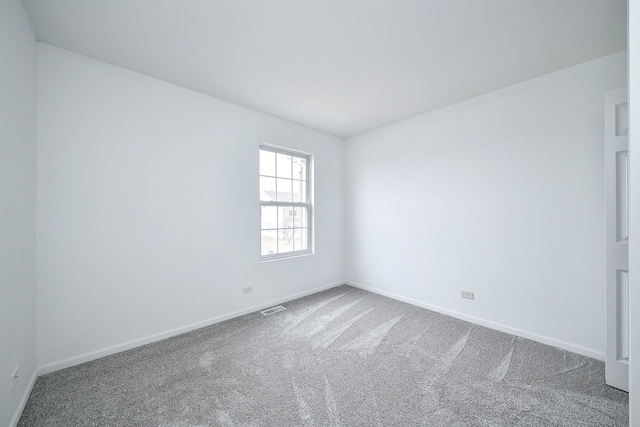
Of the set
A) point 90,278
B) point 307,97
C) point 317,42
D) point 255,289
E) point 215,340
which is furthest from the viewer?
point 255,289

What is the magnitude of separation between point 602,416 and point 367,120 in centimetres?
351

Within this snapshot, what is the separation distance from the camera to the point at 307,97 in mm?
2932

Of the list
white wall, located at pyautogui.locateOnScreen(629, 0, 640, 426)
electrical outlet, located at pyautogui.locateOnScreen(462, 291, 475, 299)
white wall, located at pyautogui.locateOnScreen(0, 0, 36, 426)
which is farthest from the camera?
electrical outlet, located at pyautogui.locateOnScreen(462, 291, 475, 299)

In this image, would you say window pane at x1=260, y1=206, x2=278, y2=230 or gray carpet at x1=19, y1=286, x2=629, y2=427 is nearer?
gray carpet at x1=19, y1=286, x2=629, y2=427

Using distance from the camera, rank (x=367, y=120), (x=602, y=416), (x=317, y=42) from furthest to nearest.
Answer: (x=367, y=120)
(x=317, y=42)
(x=602, y=416)

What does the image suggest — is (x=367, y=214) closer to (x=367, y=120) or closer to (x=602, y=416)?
(x=367, y=120)

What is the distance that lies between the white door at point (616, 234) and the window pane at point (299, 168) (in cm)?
322

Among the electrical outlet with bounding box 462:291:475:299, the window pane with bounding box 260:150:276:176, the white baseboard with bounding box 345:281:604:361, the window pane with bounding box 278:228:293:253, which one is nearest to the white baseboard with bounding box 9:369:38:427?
the window pane with bounding box 278:228:293:253

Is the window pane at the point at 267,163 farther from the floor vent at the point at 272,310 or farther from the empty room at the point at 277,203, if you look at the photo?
the floor vent at the point at 272,310

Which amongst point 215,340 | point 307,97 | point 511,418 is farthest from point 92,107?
point 511,418

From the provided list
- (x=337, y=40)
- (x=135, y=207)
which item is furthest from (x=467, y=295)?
(x=135, y=207)

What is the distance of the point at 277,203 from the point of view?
3.61m

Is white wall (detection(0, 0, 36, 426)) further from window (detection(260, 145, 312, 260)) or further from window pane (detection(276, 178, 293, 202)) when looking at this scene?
window pane (detection(276, 178, 293, 202))

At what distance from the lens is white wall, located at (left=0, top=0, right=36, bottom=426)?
1449 millimetres
